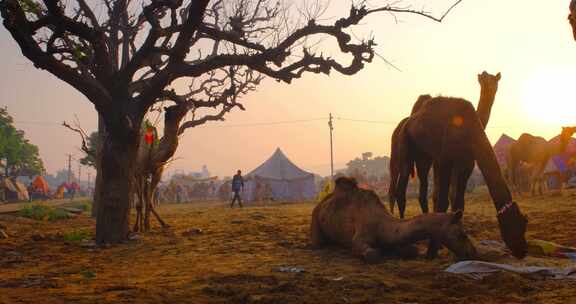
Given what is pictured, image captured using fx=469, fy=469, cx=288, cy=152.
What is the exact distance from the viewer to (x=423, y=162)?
792 cm

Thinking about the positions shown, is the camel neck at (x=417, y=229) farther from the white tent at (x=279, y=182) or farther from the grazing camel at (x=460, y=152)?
the white tent at (x=279, y=182)

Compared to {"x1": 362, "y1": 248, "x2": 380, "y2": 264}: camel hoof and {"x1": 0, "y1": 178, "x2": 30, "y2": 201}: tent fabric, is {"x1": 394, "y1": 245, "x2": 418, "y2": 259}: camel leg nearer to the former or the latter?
{"x1": 362, "y1": 248, "x2": 380, "y2": 264}: camel hoof

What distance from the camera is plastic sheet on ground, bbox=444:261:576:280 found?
15.5 feet

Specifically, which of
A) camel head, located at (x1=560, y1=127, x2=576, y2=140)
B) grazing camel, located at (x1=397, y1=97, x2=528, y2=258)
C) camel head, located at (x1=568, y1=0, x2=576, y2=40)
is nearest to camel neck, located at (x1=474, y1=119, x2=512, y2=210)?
grazing camel, located at (x1=397, y1=97, x2=528, y2=258)

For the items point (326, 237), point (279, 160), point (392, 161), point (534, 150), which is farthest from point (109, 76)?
point (279, 160)

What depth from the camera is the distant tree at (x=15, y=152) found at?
153 feet

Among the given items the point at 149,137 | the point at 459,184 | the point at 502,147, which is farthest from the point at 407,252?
the point at 502,147

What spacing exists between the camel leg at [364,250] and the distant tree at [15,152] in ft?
Answer: 154

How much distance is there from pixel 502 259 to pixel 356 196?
7.12 ft

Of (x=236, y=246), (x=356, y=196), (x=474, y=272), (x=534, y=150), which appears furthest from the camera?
(x=534, y=150)

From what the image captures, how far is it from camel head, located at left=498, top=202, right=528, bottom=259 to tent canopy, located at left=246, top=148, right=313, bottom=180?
31.5 m

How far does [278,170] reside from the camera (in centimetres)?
3769

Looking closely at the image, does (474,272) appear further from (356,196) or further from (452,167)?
(356,196)

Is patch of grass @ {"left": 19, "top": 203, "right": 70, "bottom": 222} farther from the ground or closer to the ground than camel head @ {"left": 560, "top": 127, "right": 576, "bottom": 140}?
closer to the ground
